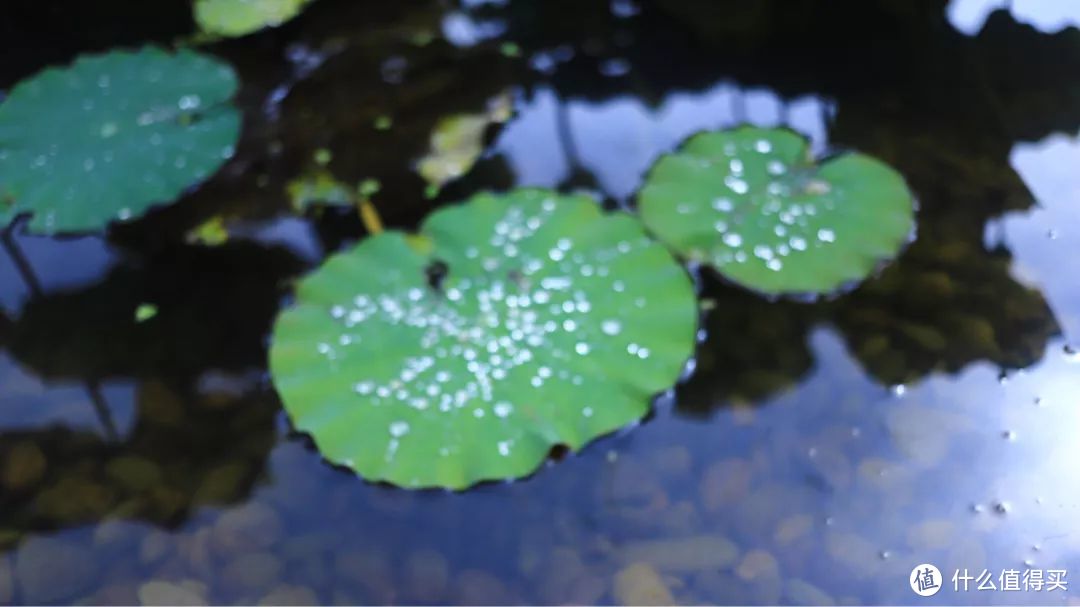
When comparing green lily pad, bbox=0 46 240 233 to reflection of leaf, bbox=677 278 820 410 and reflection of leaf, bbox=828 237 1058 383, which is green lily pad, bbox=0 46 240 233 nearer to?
reflection of leaf, bbox=677 278 820 410

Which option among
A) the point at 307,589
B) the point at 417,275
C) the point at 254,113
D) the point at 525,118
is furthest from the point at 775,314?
the point at 254,113

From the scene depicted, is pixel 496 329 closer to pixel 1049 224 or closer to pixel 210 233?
pixel 210 233

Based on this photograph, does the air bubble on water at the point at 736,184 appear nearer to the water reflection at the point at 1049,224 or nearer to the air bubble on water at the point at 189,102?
the water reflection at the point at 1049,224

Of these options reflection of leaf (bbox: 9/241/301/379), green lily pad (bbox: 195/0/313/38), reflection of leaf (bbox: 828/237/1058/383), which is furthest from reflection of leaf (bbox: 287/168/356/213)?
reflection of leaf (bbox: 828/237/1058/383)

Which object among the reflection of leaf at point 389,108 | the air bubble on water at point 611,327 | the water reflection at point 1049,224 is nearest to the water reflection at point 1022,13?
the water reflection at point 1049,224

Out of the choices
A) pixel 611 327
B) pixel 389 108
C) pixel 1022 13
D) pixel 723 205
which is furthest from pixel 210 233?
pixel 1022 13

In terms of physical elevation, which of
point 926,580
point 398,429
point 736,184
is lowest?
point 926,580

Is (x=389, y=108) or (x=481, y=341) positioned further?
(x=389, y=108)

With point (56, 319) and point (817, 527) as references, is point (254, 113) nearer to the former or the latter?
point (56, 319)
